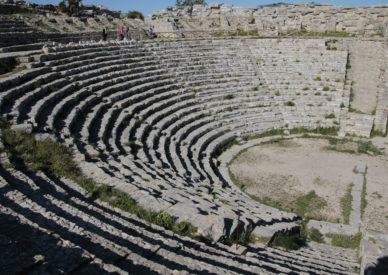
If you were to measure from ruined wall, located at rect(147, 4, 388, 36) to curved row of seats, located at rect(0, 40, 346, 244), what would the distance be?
382cm

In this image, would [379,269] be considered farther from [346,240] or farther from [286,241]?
[346,240]

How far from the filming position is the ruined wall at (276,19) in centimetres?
2378

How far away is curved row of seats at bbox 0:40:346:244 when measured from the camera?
332 inches

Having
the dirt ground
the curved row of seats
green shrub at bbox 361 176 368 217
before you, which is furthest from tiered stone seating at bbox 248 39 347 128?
green shrub at bbox 361 176 368 217

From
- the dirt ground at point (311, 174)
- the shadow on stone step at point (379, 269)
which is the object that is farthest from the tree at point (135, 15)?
the shadow on stone step at point (379, 269)

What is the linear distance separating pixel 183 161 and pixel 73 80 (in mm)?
5725

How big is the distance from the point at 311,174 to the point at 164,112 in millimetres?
6403

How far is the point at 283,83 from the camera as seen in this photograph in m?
19.9

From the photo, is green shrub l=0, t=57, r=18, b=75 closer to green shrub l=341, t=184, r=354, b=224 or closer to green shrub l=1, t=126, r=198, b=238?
green shrub l=1, t=126, r=198, b=238

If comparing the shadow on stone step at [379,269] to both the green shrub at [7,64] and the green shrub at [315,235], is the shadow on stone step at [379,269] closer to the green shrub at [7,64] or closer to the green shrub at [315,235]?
the green shrub at [315,235]

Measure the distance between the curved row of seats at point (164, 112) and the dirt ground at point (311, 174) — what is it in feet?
3.71

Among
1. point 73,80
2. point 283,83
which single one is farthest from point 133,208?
point 283,83

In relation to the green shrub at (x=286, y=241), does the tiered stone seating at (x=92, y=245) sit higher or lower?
higher

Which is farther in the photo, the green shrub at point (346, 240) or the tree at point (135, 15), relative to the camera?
the tree at point (135, 15)
